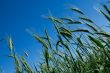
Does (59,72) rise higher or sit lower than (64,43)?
lower

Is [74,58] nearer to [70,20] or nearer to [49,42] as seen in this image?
[49,42]

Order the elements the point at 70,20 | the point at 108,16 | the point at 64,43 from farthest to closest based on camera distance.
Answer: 1. the point at 70,20
2. the point at 64,43
3. the point at 108,16

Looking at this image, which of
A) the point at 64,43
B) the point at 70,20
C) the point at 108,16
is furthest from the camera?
the point at 70,20

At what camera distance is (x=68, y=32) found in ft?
9.61

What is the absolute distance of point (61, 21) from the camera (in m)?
3.25

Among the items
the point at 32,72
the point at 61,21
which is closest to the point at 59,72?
the point at 32,72

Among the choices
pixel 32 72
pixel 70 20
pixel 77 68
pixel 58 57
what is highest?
pixel 70 20

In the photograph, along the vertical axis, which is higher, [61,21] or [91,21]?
[61,21]

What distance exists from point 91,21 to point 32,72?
2.95ft

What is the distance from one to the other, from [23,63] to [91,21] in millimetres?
925

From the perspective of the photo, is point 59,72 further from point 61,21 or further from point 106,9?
point 106,9

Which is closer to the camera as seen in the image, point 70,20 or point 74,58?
point 74,58

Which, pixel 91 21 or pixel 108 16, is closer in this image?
pixel 108 16

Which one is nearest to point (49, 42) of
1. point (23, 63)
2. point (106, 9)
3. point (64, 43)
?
point (64, 43)
